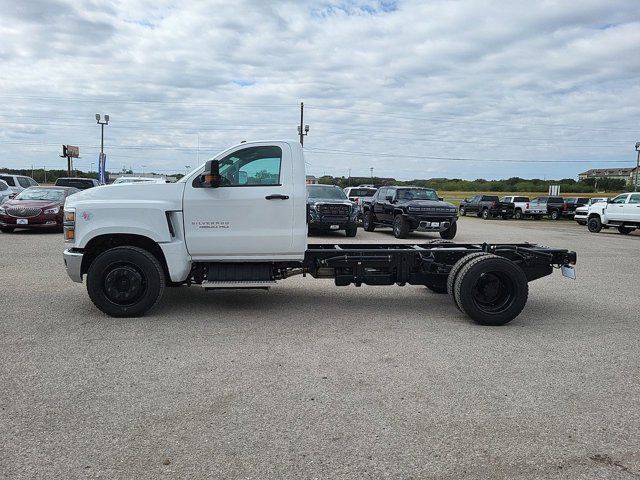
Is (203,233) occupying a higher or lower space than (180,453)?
higher

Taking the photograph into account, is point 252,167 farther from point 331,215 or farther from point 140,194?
point 331,215

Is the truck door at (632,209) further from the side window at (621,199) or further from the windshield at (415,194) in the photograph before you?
the windshield at (415,194)

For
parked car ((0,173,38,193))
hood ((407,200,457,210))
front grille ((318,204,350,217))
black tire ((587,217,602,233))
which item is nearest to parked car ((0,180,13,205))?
parked car ((0,173,38,193))

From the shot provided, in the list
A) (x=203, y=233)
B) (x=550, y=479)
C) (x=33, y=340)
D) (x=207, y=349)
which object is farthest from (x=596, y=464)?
(x=33, y=340)

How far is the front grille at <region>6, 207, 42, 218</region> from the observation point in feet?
54.6

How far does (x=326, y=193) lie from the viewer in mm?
18406

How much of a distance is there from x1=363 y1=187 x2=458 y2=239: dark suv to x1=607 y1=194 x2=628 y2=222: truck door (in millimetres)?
10088

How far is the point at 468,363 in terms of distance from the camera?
5.11 metres

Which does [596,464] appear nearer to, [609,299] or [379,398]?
[379,398]

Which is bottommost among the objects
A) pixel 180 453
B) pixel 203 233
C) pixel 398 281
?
pixel 180 453

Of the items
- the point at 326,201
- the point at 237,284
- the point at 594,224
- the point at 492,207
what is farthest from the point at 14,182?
the point at 492,207

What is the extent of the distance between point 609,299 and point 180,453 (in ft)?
24.0

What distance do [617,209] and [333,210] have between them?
1412 cm

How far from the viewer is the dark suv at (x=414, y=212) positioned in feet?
56.3
